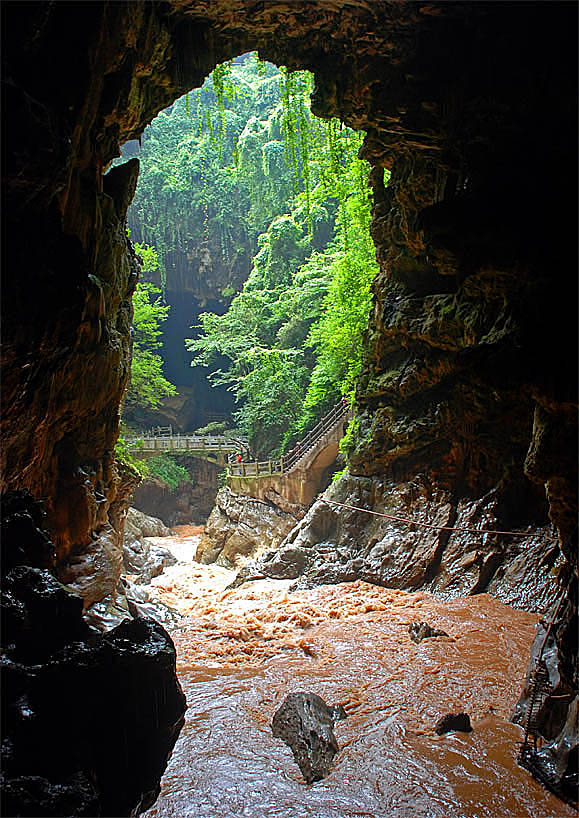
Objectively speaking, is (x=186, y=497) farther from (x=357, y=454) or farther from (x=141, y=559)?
(x=357, y=454)

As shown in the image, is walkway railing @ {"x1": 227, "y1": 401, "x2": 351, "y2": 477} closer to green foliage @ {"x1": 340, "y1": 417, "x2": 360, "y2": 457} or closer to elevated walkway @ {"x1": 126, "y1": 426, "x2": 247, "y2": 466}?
green foliage @ {"x1": 340, "y1": 417, "x2": 360, "y2": 457}

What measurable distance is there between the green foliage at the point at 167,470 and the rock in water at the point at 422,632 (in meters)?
20.2

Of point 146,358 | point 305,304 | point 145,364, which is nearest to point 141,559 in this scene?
point 145,364

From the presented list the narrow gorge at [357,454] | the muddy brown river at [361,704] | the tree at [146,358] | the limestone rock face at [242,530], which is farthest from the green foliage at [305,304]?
the muddy brown river at [361,704]

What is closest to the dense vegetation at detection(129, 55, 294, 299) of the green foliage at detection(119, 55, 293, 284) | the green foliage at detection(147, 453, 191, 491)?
the green foliage at detection(119, 55, 293, 284)

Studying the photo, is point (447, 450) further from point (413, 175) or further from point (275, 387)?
point (275, 387)

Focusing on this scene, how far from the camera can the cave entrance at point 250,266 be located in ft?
59.5

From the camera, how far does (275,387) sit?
22.2 meters

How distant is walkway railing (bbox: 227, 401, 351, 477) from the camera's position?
18359 mm

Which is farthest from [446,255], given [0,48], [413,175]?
[0,48]

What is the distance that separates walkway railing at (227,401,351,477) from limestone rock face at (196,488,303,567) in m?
1.03

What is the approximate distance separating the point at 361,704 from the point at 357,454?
25.6 ft

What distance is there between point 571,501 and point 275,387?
→ 57.7 feet

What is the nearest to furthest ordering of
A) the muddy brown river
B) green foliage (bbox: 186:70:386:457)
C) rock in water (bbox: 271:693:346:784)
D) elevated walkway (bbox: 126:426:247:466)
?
the muddy brown river < rock in water (bbox: 271:693:346:784) < green foliage (bbox: 186:70:386:457) < elevated walkway (bbox: 126:426:247:466)
